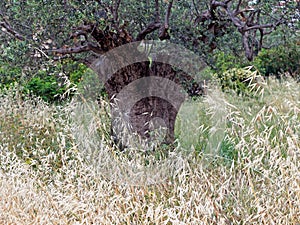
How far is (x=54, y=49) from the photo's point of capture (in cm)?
498

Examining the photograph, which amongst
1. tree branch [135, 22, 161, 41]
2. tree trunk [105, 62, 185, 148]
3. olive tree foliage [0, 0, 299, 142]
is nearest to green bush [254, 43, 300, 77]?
olive tree foliage [0, 0, 299, 142]

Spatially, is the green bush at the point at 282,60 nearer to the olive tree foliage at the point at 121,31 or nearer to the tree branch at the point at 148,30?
the olive tree foliage at the point at 121,31

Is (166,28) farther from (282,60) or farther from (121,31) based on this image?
(282,60)

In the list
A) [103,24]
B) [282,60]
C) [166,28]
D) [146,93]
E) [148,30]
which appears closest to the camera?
[103,24]

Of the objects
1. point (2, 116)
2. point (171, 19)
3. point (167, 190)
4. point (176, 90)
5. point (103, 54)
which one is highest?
point (171, 19)

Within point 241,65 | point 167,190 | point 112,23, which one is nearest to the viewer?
point 167,190

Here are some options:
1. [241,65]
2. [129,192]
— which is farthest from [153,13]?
[241,65]

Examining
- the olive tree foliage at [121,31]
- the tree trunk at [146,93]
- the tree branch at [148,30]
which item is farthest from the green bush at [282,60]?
the tree branch at [148,30]

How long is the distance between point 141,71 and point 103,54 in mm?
550

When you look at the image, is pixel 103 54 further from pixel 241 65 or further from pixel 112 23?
pixel 241 65

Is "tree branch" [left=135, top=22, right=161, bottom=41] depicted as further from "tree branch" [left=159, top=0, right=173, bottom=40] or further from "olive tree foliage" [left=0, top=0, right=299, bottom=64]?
"tree branch" [left=159, top=0, right=173, bottom=40]

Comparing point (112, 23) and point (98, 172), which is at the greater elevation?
point (112, 23)

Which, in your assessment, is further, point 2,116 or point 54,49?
point 2,116

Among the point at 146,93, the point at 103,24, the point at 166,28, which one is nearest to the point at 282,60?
the point at 146,93
